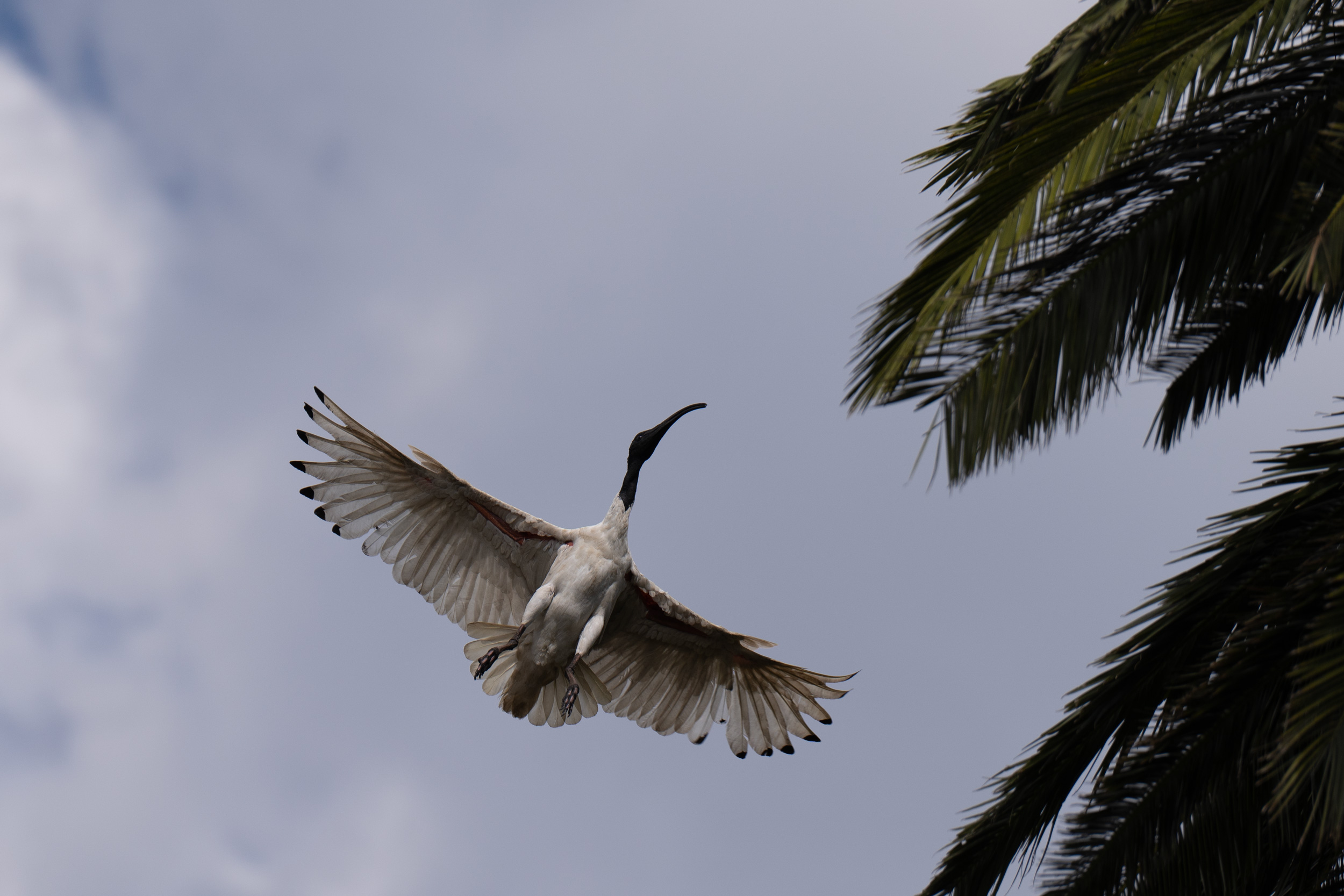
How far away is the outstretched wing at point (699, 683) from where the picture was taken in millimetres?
10828

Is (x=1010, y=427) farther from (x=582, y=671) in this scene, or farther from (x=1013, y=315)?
(x=582, y=671)

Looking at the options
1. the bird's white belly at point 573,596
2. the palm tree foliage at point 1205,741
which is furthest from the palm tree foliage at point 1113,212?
the bird's white belly at point 573,596

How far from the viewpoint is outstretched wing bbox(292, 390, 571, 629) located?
10203 mm

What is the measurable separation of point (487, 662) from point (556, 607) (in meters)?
0.68

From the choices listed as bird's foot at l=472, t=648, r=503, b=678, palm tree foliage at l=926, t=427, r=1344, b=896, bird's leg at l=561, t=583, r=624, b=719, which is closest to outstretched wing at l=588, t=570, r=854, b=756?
bird's leg at l=561, t=583, r=624, b=719

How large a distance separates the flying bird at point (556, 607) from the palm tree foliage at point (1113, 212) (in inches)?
194

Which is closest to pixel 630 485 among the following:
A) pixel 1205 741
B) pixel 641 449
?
pixel 641 449

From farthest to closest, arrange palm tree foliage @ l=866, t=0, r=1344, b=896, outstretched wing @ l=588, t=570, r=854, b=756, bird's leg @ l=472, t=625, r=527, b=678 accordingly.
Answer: outstretched wing @ l=588, t=570, r=854, b=756 → bird's leg @ l=472, t=625, r=527, b=678 → palm tree foliage @ l=866, t=0, r=1344, b=896

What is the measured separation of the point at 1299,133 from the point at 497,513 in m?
6.72

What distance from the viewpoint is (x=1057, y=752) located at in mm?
6281

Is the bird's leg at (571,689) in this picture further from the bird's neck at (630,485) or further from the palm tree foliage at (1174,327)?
the palm tree foliage at (1174,327)

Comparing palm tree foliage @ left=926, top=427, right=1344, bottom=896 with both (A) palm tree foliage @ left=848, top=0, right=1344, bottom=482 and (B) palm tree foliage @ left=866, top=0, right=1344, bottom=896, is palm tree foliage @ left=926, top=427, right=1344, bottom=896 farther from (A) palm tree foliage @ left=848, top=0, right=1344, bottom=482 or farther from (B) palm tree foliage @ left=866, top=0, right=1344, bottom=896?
(A) palm tree foliage @ left=848, top=0, right=1344, bottom=482

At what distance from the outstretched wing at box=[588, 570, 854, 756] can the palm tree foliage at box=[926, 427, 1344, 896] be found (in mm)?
4469

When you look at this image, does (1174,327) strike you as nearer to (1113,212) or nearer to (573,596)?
(1113,212)
